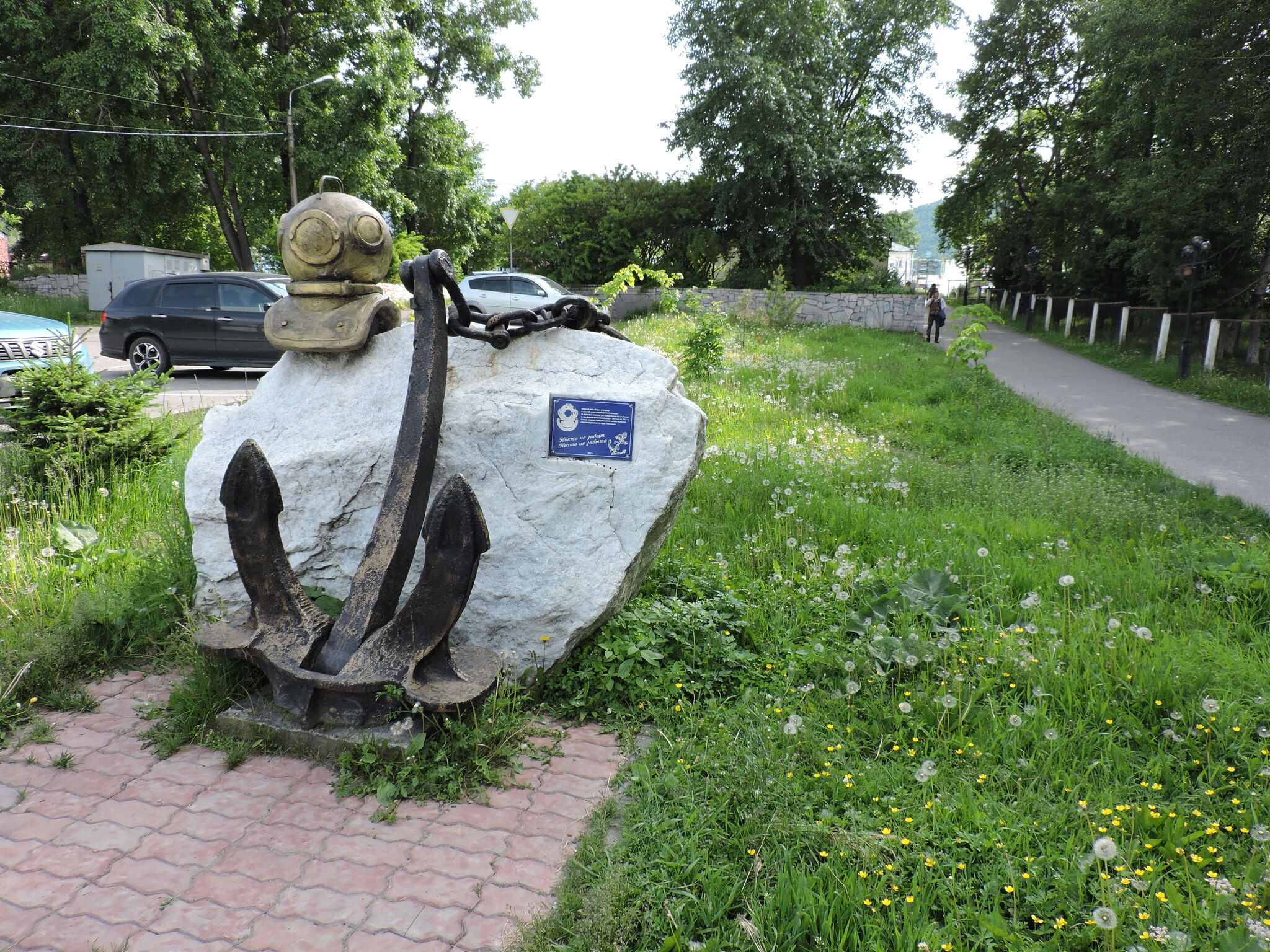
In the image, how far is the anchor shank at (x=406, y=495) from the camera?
9.23ft

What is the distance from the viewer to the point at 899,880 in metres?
2.20

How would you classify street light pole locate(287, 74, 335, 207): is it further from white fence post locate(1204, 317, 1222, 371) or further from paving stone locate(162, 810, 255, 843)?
paving stone locate(162, 810, 255, 843)

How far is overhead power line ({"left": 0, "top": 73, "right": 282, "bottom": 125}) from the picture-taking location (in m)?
21.1

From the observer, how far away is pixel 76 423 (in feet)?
17.0

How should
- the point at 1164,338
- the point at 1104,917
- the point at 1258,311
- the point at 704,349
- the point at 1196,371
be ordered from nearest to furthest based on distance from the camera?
the point at 1104,917, the point at 704,349, the point at 1196,371, the point at 1258,311, the point at 1164,338

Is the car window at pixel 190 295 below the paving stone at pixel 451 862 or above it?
above

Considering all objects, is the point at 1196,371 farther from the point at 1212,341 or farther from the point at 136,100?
the point at 136,100

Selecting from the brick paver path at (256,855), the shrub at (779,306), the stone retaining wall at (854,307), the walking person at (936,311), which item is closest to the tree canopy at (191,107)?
the stone retaining wall at (854,307)

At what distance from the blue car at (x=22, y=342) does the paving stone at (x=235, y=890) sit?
21.0ft

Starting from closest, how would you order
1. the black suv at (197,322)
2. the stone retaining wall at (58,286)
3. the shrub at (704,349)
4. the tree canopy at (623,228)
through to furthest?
the shrub at (704,349)
the black suv at (197,322)
the stone retaining wall at (58,286)
the tree canopy at (623,228)

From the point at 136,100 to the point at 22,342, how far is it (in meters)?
18.4

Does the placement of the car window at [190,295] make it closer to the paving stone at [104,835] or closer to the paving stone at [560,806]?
the paving stone at [104,835]

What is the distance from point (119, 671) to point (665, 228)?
27.0 meters

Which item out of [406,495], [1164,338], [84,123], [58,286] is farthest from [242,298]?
[58,286]
